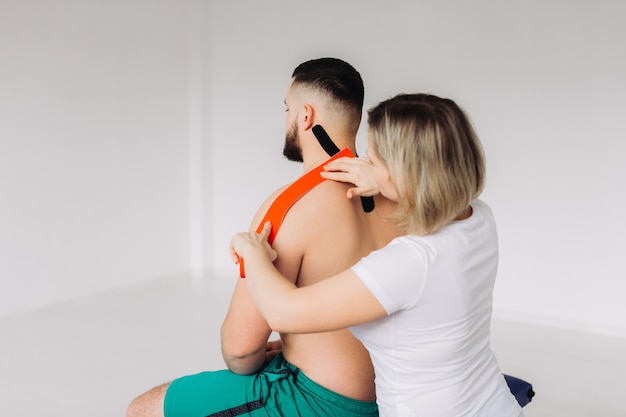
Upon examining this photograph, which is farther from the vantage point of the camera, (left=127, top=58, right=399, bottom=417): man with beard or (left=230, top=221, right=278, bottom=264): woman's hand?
(left=127, top=58, right=399, bottom=417): man with beard

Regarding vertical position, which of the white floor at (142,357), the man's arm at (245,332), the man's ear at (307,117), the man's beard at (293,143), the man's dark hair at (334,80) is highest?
the man's dark hair at (334,80)

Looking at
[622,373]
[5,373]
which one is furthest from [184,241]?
[622,373]

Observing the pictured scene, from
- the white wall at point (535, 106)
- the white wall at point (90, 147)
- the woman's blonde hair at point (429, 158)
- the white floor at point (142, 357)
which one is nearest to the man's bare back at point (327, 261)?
the woman's blonde hair at point (429, 158)

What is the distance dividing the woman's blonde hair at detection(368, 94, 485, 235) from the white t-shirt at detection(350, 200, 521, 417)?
48mm

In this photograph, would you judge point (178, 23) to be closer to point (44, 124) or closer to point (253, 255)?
point (44, 124)

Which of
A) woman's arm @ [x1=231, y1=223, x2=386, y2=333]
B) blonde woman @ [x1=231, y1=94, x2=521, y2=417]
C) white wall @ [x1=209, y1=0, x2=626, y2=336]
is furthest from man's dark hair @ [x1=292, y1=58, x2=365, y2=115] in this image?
white wall @ [x1=209, y1=0, x2=626, y2=336]

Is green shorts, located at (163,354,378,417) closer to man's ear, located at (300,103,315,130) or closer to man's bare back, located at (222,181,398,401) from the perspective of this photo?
man's bare back, located at (222,181,398,401)

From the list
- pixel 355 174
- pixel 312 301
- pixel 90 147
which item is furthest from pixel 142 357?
pixel 312 301

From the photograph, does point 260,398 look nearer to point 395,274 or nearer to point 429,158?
point 395,274

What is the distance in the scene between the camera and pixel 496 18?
12.5ft

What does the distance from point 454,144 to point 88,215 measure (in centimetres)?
361

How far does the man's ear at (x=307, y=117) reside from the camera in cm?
155

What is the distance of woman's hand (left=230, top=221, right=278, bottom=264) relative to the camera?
47.1 inches

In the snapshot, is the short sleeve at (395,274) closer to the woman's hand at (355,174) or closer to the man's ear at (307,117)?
the woman's hand at (355,174)
